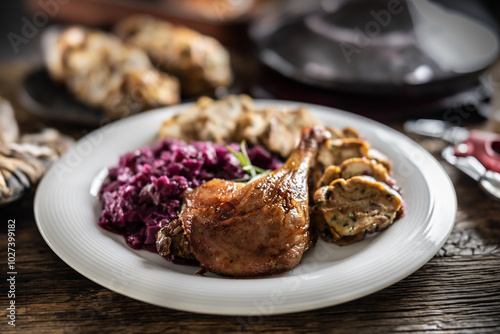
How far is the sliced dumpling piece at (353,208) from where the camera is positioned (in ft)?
9.16

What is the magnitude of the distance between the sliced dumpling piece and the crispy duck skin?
4.9 inches

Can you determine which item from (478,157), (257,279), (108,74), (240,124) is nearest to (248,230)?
(257,279)

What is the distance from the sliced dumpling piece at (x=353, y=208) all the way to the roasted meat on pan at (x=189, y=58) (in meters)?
2.50

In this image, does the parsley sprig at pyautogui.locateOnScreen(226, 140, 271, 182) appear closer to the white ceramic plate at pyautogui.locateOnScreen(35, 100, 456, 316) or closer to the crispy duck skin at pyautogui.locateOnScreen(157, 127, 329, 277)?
the crispy duck skin at pyautogui.locateOnScreen(157, 127, 329, 277)

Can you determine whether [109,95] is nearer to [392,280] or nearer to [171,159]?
[171,159]

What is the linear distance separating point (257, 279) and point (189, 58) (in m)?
3.01

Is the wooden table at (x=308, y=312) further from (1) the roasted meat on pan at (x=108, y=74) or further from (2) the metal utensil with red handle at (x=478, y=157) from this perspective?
(1) the roasted meat on pan at (x=108, y=74)

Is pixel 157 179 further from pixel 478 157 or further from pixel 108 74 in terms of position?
pixel 478 157

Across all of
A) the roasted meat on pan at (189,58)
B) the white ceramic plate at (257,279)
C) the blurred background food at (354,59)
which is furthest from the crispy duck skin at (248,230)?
the roasted meat on pan at (189,58)

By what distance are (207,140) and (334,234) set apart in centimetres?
129

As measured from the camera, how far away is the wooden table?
8.09 feet

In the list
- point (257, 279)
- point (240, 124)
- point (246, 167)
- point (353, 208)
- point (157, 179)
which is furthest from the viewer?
point (240, 124)

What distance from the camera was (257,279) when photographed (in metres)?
2.52

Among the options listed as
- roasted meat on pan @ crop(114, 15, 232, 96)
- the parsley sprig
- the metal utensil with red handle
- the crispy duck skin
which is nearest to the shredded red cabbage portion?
the parsley sprig
